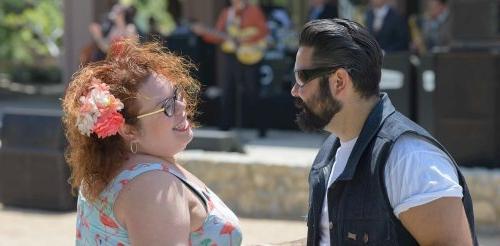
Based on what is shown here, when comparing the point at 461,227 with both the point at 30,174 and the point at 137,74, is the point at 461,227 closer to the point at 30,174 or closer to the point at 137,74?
the point at 137,74

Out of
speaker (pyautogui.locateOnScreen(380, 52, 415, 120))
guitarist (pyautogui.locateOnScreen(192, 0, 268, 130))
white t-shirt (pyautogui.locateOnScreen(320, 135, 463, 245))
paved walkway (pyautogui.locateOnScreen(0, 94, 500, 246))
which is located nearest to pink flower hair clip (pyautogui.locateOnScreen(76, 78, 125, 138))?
→ white t-shirt (pyautogui.locateOnScreen(320, 135, 463, 245))

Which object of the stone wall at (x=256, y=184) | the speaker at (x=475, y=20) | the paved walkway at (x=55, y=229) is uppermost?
the speaker at (x=475, y=20)

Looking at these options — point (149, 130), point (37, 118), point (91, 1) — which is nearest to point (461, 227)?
point (149, 130)

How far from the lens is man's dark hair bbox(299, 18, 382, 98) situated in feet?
7.54

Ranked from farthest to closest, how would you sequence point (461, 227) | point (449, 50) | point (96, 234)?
point (449, 50) < point (96, 234) < point (461, 227)

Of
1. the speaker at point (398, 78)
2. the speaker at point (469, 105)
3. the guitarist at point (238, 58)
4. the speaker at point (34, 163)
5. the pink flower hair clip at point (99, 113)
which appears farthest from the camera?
the guitarist at point (238, 58)

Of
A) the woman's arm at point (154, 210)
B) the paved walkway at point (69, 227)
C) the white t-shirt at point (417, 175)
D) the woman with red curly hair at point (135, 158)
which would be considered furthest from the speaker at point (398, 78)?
the woman's arm at point (154, 210)

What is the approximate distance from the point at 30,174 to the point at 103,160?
5.51m

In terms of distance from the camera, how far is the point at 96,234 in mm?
2311

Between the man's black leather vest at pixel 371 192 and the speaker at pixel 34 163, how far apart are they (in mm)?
5370

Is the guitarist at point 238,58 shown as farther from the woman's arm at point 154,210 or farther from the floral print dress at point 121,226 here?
the woman's arm at point 154,210

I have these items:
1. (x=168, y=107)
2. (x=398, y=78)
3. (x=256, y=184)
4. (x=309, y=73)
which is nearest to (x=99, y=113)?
(x=168, y=107)

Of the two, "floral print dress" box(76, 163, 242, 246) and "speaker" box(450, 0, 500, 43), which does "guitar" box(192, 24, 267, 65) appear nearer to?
"speaker" box(450, 0, 500, 43)

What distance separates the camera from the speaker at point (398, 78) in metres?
8.30
